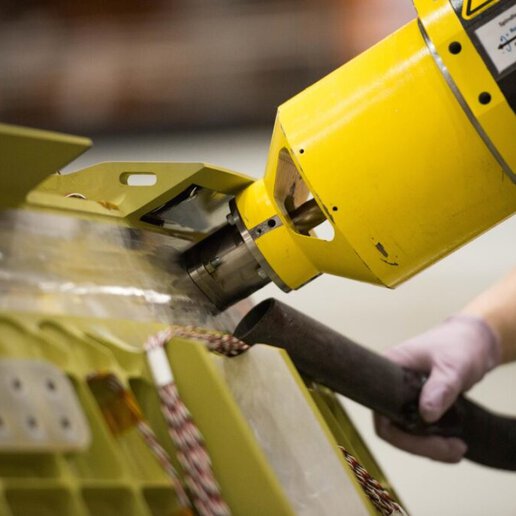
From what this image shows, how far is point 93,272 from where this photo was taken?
3.05 feet

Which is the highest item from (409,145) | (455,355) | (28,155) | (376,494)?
(28,155)

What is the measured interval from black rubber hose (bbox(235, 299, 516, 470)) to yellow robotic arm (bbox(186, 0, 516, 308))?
9 centimetres

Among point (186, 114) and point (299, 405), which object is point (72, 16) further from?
point (299, 405)

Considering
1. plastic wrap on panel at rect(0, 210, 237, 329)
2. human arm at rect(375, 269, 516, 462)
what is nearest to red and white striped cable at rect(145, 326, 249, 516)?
plastic wrap on panel at rect(0, 210, 237, 329)

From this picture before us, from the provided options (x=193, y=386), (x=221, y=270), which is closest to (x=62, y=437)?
(x=193, y=386)

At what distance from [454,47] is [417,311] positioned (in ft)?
4.18

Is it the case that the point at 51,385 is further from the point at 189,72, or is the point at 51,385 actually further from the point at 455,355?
the point at 189,72

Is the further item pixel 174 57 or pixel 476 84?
pixel 174 57

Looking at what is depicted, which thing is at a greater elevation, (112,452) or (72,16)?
(72,16)

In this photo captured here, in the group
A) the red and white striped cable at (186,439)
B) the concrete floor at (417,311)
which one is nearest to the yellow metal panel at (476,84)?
the red and white striped cable at (186,439)

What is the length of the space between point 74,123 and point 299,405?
1.81m

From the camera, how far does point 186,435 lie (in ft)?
2.54

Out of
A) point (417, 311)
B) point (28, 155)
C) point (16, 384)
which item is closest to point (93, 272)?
point (28, 155)

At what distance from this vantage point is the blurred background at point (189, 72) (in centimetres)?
234
